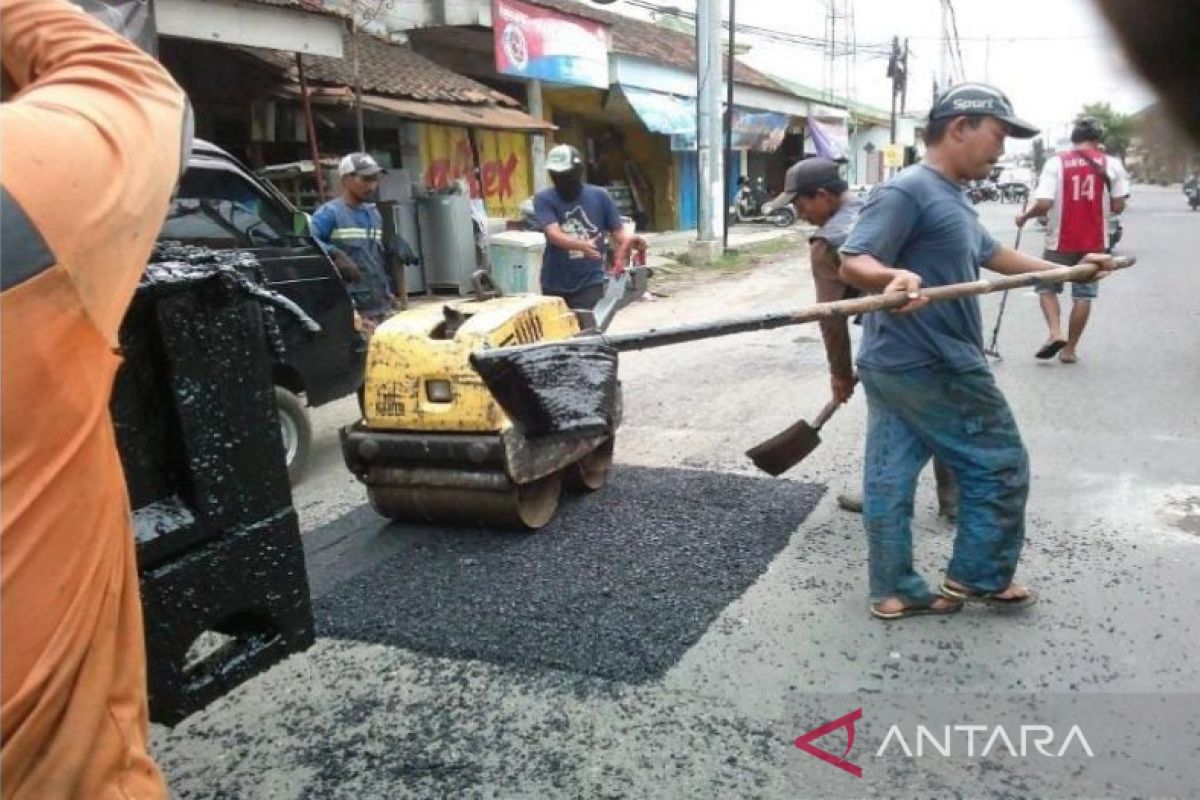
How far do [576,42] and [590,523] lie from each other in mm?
12917

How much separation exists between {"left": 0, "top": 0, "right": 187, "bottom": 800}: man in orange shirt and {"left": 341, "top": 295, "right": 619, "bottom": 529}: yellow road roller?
2506 mm

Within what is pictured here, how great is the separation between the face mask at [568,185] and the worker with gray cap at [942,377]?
8.32 feet

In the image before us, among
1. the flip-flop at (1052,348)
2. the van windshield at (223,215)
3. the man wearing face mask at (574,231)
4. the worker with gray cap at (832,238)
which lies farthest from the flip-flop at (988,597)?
the flip-flop at (1052,348)

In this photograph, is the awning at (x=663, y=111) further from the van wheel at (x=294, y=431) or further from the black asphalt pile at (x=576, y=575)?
the black asphalt pile at (x=576, y=575)

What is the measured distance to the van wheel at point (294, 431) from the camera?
486 cm

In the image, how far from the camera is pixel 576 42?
15.3m

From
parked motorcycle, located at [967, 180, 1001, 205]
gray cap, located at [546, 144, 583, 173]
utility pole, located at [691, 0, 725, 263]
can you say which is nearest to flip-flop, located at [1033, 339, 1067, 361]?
gray cap, located at [546, 144, 583, 173]

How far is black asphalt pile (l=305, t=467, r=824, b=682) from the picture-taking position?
3.08 m

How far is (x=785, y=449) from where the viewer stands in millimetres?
4062

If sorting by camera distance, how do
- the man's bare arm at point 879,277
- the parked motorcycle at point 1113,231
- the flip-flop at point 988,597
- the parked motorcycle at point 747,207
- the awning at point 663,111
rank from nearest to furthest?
the man's bare arm at point 879,277
the flip-flop at point 988,597
the parked motorcycle at point 1113,231
the awning at point 663,111
the parked motorcycle at point 747,207

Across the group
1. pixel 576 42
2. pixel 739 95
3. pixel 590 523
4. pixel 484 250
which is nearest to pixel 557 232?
pixel 590 523

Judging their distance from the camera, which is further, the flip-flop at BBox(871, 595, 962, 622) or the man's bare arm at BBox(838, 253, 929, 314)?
the flip-flop at BBox(871, 595, 962, 622)

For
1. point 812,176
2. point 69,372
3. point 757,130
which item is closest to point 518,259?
point 812,176

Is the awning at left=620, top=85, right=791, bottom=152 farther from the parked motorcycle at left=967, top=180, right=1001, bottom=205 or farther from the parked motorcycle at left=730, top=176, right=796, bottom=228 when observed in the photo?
the parked motorcycle at left=967, top=180, right=1001, bottom=205
